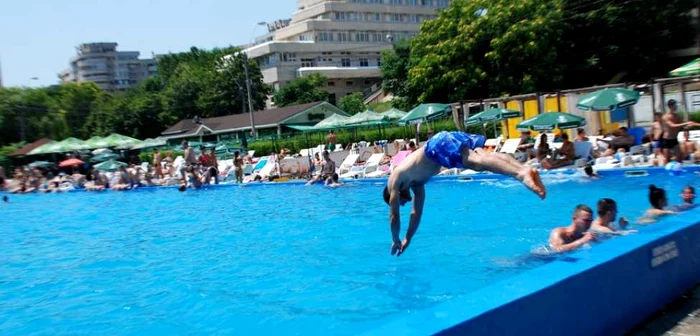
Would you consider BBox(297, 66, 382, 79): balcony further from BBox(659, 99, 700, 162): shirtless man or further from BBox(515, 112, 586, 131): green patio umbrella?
BBox(659, 99, 700, 162): shirtless man

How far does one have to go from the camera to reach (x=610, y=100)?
1550cm

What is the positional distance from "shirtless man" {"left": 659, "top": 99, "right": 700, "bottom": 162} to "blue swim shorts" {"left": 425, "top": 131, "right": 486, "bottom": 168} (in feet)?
26.9

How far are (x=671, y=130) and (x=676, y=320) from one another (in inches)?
351

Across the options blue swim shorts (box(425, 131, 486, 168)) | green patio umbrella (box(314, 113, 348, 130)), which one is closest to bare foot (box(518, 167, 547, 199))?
blue swim shorts (box(425, 131, 486, 168))

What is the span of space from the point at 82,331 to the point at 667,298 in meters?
5.85

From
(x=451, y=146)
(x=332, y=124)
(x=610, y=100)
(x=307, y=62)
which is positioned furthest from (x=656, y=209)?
(x=307, y=62)

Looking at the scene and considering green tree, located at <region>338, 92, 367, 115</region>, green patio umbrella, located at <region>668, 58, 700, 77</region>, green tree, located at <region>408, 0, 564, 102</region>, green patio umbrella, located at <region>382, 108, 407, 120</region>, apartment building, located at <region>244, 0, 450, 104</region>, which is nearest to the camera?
green patio umbrella, located at <region>668, 58, 700, 77</region>

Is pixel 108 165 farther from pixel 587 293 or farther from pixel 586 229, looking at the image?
pixel 587 293

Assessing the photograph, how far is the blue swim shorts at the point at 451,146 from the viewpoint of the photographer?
5.57m

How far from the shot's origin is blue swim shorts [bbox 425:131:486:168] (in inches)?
219

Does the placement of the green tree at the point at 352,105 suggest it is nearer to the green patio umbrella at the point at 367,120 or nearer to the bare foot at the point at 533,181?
the green patio umbrella at the point at 367,120

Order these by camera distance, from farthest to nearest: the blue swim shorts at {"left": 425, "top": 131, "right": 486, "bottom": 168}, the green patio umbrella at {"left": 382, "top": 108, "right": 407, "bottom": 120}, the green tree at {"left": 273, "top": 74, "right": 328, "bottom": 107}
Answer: the green tree at {"left": 273, "top": 74, "right": 328, "bottom": 107}, the green patio umbrella at {"left": 382, "top": 108, "right": 407, "bottom": 120}, the blue swim shorts at {"left": 425, "top": 131, "right": 486, "bottom": 168}

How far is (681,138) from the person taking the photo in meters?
14.5

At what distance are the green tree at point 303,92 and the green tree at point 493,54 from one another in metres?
24.2
